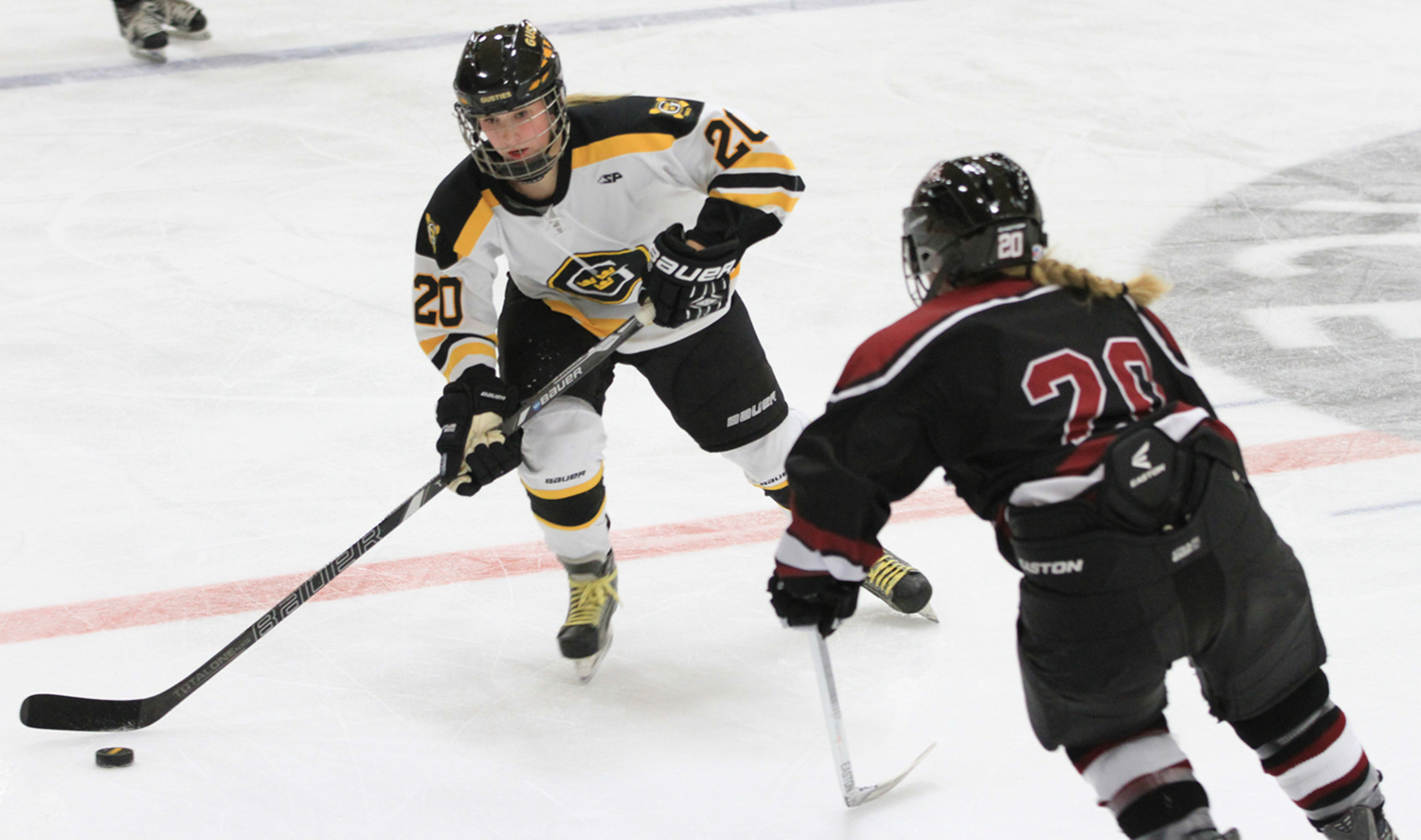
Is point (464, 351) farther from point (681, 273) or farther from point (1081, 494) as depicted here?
point (1081, 494)

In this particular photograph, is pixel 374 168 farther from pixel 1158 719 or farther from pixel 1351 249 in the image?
pixel 1158 719

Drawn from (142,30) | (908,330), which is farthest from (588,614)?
(142,30)

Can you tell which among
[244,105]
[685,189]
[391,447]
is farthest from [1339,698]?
Result: [244,105]

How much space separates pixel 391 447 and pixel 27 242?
6.97 feet

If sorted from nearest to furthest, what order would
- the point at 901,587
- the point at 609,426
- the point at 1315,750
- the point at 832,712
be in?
1. the point at 1315,750
2. the point at 832,712
3. the point at 901,587
4. the point at 609,426

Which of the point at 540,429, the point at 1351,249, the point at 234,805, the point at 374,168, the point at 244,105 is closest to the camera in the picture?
the point at 234,805

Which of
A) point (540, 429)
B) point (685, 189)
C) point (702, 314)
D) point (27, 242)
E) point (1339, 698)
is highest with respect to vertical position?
point (685, 189)

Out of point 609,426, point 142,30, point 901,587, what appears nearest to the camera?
point 901,587

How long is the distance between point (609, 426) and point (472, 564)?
71cm

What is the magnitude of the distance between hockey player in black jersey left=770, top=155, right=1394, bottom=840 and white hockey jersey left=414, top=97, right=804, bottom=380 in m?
0.84

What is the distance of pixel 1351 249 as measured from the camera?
438cm

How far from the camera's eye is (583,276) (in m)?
2.55

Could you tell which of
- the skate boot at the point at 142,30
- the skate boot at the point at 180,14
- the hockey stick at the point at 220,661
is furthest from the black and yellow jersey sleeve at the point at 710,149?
the skate boot at the point at 180,14

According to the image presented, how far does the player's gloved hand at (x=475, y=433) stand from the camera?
2.38 m
